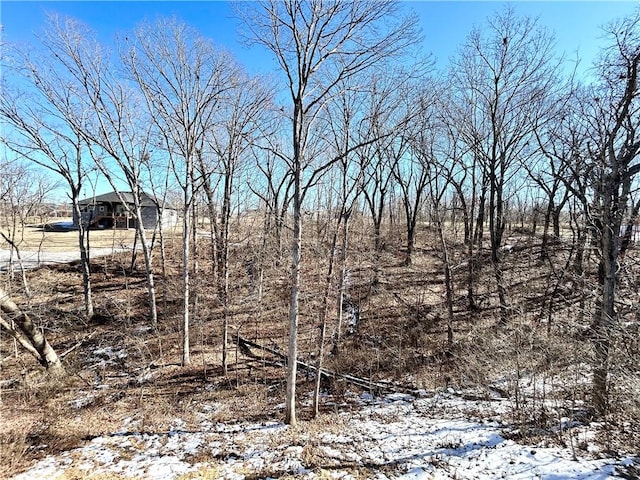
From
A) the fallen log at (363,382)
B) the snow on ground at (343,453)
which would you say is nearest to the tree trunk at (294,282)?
the snow on ground at (343,453)

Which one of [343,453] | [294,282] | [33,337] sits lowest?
[343,453]

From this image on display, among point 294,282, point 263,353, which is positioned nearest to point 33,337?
point 263,353

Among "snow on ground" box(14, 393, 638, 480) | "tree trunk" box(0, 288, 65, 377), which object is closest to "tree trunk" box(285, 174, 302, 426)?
"snow on ground" box(14, 393, 638, 480)

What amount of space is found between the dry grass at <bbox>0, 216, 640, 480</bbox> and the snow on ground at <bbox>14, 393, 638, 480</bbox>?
21 centimetres

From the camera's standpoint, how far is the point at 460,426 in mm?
5945

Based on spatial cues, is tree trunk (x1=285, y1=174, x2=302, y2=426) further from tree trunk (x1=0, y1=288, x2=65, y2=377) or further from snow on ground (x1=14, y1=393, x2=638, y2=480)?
A: tree trunk (x1=0, y1=288, x2=65, y2=377)

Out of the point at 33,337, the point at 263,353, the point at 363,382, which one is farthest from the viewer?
the point at 263,353

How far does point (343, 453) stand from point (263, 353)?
5.54m

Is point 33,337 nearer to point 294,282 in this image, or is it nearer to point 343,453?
point 294,282

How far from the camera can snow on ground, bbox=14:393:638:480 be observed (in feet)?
14.7

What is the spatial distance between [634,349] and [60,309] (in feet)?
58.5

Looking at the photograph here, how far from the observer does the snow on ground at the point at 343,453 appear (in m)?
4.47

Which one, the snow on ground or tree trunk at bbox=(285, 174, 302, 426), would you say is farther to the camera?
tree trunk at bbox=(285, 174, 302, 426)

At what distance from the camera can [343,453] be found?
16.7 ft
